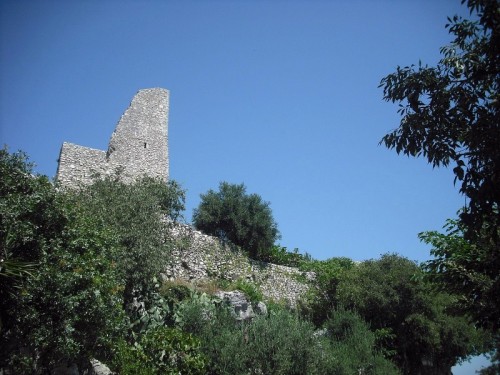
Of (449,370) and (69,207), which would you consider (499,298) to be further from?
(449,370)

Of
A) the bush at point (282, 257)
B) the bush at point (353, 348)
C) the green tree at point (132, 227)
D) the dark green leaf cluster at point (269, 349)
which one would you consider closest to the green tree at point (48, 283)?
the green tree at point (132, 227)

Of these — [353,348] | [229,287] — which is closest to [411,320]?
[353,348]

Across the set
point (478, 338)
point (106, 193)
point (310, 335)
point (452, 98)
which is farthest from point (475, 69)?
point (478, 338)

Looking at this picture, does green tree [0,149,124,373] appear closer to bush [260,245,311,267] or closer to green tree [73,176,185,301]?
green tree [73,176,185,301]

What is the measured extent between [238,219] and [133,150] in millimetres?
7916

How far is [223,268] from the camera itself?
22.0m

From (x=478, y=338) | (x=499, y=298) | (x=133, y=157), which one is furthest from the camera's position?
(x=133, y=157)

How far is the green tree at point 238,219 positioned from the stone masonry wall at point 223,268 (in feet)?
3.82

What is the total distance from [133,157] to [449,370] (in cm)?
1939

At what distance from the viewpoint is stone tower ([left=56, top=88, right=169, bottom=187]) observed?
80.8 feet

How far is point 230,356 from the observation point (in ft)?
44.0

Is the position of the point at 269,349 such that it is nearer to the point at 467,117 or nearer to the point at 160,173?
the point at 467,117

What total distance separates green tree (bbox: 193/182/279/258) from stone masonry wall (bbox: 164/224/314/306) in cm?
116

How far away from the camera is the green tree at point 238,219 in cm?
2427
